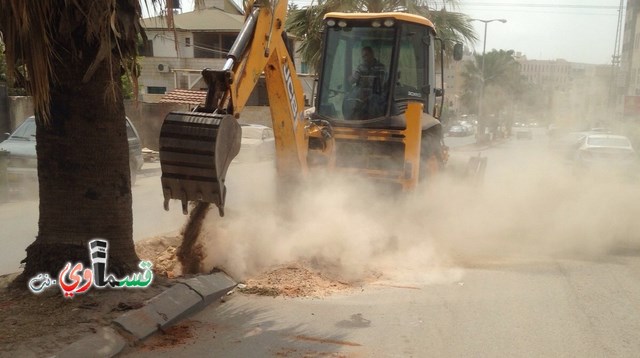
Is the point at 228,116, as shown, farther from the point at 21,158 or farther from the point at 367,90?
the point at 21,158

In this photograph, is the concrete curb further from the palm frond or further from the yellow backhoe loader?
the yellow backhoe loader

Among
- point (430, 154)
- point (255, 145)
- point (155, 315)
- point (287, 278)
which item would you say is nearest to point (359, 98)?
point (430, 154)

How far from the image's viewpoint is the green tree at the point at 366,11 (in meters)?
18.7

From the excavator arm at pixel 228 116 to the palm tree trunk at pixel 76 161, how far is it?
1.66 ft

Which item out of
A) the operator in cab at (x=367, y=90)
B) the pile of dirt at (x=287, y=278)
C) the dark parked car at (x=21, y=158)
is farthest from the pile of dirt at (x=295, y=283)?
the dark parked car at (x=21, y=158)

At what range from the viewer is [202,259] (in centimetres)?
710

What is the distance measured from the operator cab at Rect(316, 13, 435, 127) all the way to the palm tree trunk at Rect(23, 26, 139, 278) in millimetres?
4641

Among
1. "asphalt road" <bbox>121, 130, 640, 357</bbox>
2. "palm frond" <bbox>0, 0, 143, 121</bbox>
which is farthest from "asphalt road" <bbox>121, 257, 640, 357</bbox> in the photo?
"palm frond" <bbox>0, 0, 143, 121</bbox>

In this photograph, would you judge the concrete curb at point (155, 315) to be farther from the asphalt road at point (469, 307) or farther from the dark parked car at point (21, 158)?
the dark parked car at point (21, 158)

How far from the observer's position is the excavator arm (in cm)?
560

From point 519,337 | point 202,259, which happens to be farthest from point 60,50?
point 519,337

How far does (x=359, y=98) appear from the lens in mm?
9773

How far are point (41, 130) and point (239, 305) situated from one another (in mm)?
2364

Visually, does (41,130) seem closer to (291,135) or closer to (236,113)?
Answer: (236,113)
